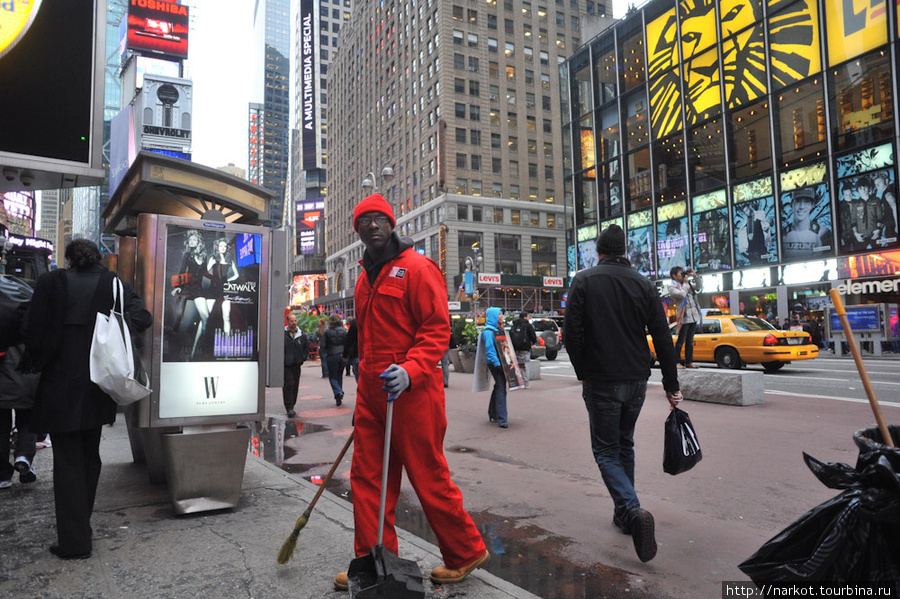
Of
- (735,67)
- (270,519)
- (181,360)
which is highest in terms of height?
(735,67)

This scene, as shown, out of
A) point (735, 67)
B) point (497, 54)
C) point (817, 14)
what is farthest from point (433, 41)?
point (817, 14)

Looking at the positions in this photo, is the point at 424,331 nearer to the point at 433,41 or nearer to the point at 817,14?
the point at 817,14

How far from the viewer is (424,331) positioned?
3.09 metres

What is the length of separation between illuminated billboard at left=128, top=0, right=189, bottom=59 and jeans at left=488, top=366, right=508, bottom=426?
49.0 meters

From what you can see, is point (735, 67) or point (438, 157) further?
point (438, 157)

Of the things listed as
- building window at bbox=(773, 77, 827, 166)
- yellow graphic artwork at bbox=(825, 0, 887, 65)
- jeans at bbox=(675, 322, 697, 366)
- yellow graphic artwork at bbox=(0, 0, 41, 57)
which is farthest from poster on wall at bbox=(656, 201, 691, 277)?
yellow graphic artwork at bbox=(0, 0, 41, 57)

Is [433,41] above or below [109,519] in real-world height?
above

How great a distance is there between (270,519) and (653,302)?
3.20 metres

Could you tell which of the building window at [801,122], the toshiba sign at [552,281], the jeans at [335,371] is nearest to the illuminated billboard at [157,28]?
the toshiba sign at [552,281]

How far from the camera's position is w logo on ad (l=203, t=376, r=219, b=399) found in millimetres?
4688

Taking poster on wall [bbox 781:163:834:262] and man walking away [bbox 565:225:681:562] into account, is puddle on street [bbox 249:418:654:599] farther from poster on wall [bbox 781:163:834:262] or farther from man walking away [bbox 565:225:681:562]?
poster on wall [bbox 781:163:834:262]

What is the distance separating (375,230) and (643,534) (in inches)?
93.0

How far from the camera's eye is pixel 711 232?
3566cm

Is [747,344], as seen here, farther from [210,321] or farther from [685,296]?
[210,321]
